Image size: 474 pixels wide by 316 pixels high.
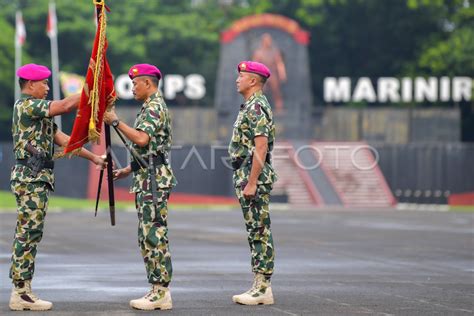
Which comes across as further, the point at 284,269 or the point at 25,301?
the point at 284,269

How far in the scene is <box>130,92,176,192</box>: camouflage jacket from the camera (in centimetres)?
1117

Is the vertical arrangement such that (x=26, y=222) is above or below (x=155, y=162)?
below

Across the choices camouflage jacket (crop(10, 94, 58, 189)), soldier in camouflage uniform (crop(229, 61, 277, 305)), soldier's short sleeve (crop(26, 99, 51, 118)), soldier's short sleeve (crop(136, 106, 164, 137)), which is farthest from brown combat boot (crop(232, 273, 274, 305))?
soldier's short sleeve (crop(26, 99, 51, 118))

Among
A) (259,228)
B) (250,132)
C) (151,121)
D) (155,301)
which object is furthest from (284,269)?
(151,121)

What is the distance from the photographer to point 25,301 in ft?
36.7

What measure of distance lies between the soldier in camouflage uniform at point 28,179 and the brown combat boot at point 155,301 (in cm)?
78

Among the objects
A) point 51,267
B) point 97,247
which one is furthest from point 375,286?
point 97,247

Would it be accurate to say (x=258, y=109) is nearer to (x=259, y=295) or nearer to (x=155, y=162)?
(x=155, y=162)

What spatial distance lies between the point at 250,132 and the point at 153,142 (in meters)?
0.95

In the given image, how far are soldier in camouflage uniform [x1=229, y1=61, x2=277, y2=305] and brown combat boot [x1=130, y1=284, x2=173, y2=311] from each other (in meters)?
0.77

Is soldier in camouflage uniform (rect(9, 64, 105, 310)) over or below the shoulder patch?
below

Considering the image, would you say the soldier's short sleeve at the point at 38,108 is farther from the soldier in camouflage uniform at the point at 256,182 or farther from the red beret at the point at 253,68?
the red beret at the point at 253,68

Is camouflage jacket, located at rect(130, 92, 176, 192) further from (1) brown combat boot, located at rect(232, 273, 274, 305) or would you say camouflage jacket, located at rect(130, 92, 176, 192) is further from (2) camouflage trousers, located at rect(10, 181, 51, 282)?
(1) brown combat boot, located at rect(232, 273, 274, 305)

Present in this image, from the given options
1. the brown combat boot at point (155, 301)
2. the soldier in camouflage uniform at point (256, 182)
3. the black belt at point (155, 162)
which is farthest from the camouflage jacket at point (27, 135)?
the soldier in camouflage uniform at point (256, 182)
